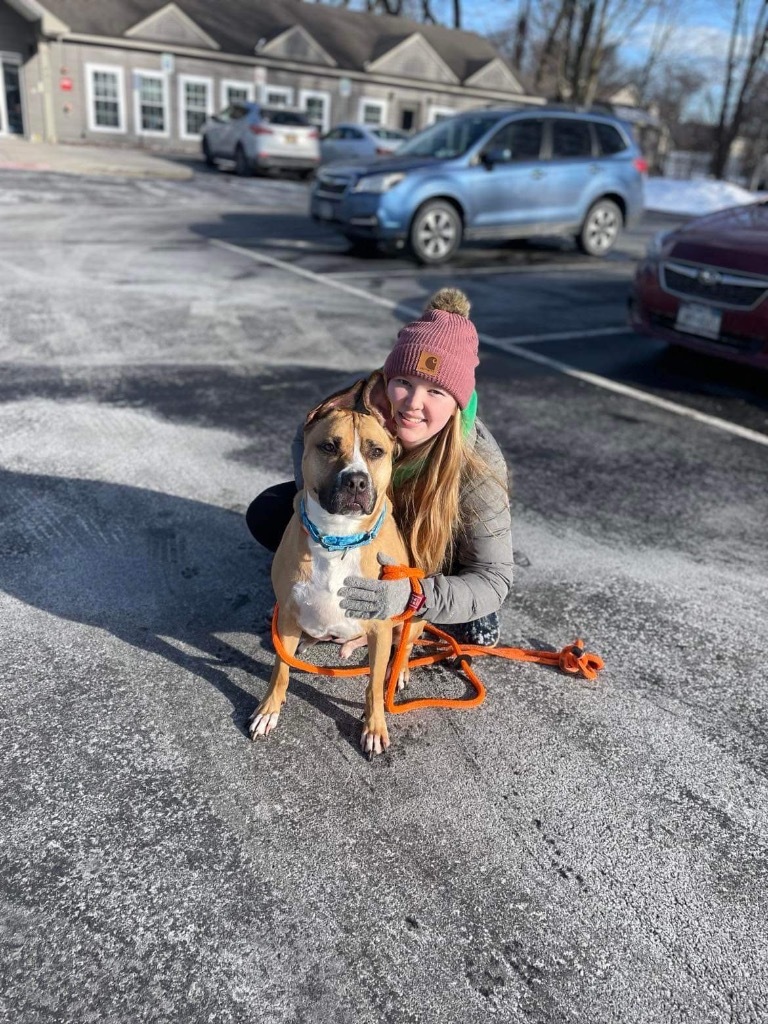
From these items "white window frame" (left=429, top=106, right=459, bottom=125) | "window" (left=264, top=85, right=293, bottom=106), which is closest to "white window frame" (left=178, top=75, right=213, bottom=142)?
"window" (left=264, top=85, right=293, bottom=106)

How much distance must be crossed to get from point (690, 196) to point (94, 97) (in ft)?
70.2

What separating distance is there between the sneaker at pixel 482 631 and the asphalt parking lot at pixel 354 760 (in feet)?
0.47

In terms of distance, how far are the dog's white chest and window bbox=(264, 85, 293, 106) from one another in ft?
111

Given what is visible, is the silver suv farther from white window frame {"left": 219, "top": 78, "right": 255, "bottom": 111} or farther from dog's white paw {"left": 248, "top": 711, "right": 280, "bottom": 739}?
dog's white paw {"left": 248, "top": 711, "right": 280, "bottom": 739}

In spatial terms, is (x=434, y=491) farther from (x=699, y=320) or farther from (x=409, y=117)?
(x=409, y=117)

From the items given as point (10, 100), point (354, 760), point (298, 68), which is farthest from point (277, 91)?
point (354, 760)

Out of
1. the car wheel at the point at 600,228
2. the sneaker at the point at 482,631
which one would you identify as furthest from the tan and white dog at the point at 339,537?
the car wheel at the point at 600,228

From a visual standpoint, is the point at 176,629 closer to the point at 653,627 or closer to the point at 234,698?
the point at 234,698

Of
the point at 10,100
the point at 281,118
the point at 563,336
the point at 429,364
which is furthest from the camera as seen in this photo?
the point at 10,100

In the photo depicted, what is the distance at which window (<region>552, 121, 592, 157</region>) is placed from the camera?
453 inches

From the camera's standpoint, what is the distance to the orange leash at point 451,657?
256 cm

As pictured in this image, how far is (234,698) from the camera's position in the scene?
2.73 meters

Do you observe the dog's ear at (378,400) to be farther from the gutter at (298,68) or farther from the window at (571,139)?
the gutter at (298,68)

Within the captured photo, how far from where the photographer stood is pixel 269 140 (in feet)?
72.8
